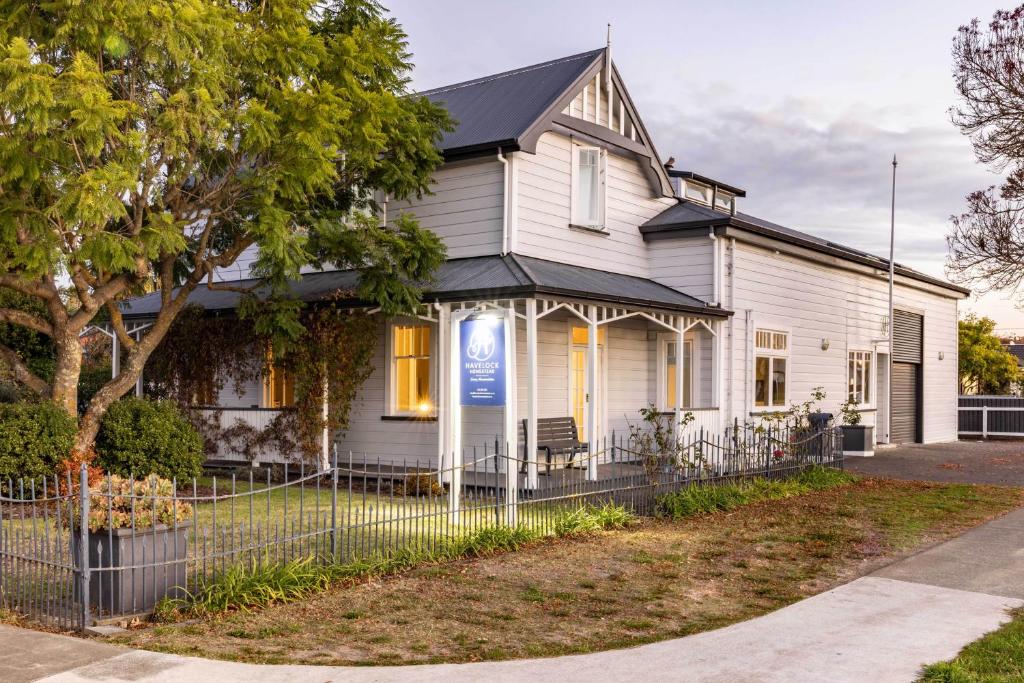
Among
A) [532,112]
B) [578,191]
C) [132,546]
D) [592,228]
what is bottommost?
[132,546]

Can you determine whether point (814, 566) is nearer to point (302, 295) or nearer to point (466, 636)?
point (466, 636)

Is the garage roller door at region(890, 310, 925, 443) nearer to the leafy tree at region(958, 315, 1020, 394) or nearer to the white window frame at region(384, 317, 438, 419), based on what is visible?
the white window frame at region(384, 317, 438, 419)

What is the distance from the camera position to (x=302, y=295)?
56.6ft

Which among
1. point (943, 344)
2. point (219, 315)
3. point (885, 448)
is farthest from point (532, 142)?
point (943, 344)

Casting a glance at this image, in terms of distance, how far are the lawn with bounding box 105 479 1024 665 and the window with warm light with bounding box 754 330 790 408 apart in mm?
6300

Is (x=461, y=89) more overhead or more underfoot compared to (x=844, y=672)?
more overhead

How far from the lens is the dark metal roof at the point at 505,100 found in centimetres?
1661

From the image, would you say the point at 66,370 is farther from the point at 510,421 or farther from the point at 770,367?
the point at 770,367

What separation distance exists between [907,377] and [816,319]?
6.76 metres

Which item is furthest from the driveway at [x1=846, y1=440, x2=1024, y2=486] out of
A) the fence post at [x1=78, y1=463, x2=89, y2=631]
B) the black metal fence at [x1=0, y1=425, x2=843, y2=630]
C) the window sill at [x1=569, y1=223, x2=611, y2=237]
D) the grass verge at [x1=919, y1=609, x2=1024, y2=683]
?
the fence post at [x1=78, y1=463, x2=89, y2=631]

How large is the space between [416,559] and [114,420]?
22.4 ft

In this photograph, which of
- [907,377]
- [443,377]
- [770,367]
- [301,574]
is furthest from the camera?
[907,377]

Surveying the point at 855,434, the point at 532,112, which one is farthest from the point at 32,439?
the point at 855,434

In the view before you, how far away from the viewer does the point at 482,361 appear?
42.5 feet
